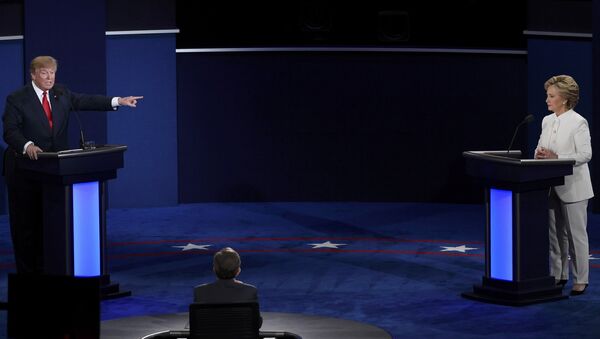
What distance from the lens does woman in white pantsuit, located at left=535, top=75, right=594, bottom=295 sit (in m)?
8.08

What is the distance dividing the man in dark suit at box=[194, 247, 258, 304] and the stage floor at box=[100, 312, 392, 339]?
872 millimetres

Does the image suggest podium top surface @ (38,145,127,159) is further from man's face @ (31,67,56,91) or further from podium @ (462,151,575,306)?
podium @ (462,151,575,306)

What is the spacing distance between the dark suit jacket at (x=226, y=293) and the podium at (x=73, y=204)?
2.73 metres

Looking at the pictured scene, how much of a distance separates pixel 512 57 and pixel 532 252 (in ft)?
18.0

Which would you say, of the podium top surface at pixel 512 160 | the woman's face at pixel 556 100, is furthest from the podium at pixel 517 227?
the woman's face at pixel 556 100

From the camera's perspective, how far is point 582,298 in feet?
26.9

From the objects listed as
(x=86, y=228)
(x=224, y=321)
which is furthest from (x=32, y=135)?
(x=224, y=321)

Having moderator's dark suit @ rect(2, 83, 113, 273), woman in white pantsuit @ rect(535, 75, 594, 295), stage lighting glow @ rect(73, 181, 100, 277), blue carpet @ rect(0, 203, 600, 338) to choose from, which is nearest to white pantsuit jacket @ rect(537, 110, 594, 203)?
woman in white pantsuit @ rect(535, 75, 594, 295)

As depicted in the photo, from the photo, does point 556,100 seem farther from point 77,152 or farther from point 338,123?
point 338,123

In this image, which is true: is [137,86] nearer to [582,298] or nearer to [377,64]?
[377,64]

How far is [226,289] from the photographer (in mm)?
5379

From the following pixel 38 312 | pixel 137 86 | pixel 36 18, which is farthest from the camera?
pixel 137 86

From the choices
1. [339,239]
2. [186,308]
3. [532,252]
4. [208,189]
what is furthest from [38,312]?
[208,189]

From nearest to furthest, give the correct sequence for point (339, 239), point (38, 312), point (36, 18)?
point (38, 312) < point (339, 239) < point (36, 18)
